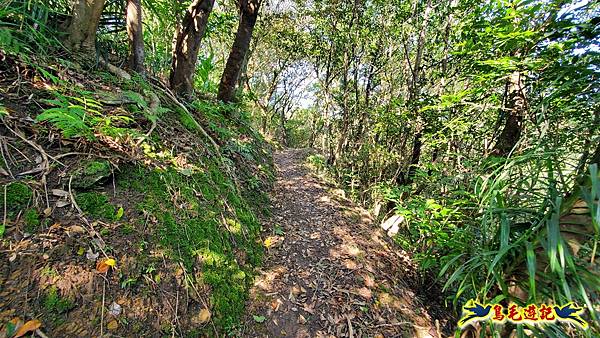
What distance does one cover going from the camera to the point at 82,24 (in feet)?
8.06

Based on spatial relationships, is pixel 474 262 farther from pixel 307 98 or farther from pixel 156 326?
pixel 307 98

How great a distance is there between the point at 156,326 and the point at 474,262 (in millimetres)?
2054

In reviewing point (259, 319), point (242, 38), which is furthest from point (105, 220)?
point (242, 38)

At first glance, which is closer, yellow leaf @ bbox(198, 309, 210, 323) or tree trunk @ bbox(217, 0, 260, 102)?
yellow leaf @ bbox(198, 309, 210, 323)

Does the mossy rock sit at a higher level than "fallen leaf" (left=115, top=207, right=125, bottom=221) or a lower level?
higher

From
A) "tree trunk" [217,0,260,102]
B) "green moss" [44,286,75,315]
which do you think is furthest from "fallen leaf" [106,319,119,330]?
"tree trunk" [217,0,260,102]

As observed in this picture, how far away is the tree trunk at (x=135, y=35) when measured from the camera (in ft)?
9.30

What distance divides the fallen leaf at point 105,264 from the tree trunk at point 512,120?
3922 millimetres

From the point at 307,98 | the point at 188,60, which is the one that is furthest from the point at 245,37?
the point at 307,98

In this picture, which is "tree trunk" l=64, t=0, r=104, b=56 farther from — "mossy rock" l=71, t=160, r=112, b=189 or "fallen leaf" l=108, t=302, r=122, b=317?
"fallen leaf" l=108, t=302, r=122, b=317

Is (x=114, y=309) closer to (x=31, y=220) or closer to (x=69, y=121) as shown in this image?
(x=31, y=220)

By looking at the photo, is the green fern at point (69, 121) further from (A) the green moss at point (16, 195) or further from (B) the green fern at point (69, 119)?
(A) the green moss at point (16, 195)

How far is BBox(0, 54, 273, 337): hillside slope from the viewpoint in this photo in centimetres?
130

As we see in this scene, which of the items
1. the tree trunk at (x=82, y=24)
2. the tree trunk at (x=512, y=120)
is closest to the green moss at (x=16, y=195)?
the tree trunk at (x=82, y=24)
